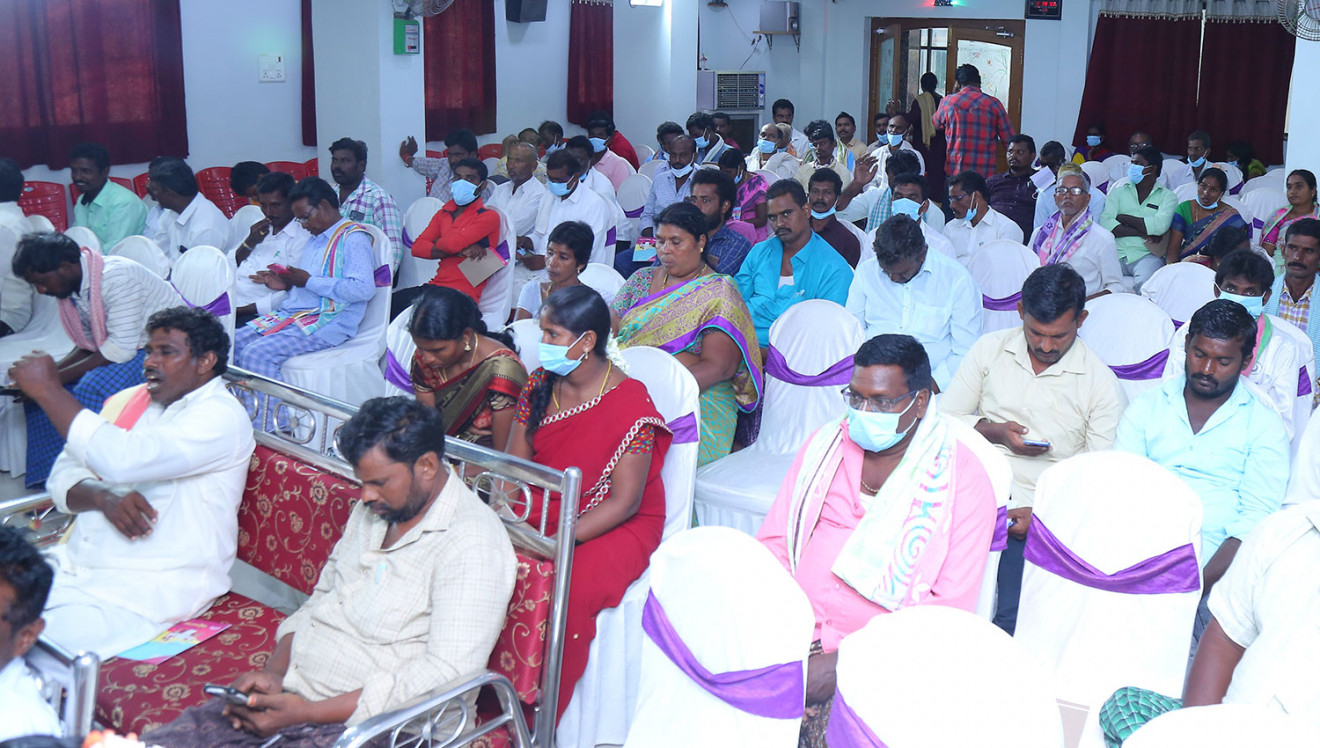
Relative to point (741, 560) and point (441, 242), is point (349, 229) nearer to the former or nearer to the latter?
point (441, 242)

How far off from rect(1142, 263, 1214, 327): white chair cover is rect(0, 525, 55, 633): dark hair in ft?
14.1

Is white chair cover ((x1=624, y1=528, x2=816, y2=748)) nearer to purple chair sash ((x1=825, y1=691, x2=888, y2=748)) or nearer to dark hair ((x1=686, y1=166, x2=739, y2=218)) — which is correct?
purple chair sash ((x1=825, y1=691, x2=888, y2=748))

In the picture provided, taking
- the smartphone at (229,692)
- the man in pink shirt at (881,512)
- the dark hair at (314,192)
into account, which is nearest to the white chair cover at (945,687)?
the man in pink shirt at (881,512)

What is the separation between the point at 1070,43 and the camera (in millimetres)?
11789

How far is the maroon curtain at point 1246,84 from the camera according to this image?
35.6 feet

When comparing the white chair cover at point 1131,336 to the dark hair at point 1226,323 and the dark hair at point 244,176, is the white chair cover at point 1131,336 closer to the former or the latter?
the dark hair at point 1226,323

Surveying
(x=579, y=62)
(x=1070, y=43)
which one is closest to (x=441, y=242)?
(x=579, y=62)

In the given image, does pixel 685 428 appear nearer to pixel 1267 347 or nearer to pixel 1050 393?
pixel 1050 393

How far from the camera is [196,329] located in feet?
9.56

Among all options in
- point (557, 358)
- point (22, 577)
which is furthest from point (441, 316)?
point (22, 577)

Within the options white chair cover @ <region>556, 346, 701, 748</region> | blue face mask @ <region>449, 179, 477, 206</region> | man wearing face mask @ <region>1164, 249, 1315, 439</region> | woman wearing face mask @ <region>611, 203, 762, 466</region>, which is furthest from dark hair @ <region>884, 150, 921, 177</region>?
white chair cover @ <region>556, 346, 701, 748</region>

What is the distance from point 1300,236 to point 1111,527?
8.44 ft

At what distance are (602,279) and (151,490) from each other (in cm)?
226

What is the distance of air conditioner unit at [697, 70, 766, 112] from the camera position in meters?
13.5
